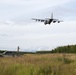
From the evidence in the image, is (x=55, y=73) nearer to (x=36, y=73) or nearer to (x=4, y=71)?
(x=36, y=73)

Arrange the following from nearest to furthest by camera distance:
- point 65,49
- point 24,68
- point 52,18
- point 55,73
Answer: point 55,73 < point 24,68 < point 52,18 < point 65,49

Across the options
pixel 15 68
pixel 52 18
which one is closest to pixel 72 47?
pixel 52 18

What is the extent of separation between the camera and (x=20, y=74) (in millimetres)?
16250

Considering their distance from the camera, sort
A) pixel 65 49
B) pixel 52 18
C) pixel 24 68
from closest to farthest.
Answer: pixel 24 68
pixel 52 18
pixel 65 49

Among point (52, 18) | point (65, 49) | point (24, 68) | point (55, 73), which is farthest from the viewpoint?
point (65, 49)

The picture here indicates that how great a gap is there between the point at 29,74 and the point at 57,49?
100283 millimetres

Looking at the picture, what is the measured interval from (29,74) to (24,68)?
1.05 m

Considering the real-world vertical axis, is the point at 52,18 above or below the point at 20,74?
above

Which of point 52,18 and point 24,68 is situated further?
point 52,18

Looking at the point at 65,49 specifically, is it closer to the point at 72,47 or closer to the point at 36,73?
the point at 72,47

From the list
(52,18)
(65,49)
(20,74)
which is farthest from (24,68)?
(65,49)

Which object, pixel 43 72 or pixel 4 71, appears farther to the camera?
pixel 4 71

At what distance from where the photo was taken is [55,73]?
15.4m

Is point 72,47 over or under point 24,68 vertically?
over
